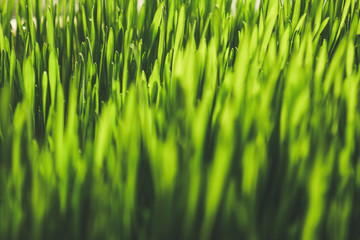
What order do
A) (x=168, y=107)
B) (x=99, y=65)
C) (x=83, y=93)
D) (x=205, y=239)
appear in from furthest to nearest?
(x=99, y=65)
(x=83, y=93)
(x=168, y=107)
(x=205, y=239)

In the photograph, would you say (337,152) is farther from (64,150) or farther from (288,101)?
(64,150)

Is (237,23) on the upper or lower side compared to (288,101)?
upper

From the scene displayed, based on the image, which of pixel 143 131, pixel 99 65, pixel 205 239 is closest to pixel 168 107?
pixel 143 131

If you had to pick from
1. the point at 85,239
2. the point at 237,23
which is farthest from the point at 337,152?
the point at 237,23

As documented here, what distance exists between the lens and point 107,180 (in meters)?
0.50

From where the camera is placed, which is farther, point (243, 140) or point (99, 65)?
point (99, 65)

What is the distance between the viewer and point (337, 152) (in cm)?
52

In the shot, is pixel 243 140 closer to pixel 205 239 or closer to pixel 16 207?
pixel 205 239

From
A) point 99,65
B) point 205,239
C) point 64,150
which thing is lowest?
point 205,239

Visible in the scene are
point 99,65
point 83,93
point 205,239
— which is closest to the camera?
point 205,239

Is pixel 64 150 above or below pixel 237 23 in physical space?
below

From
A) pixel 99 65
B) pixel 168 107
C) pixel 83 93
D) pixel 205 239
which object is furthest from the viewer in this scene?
pixel 99 65

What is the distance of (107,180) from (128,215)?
6 centimetres

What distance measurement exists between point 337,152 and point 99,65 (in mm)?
553
